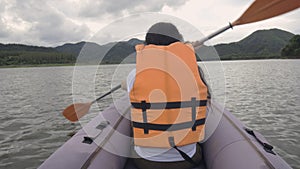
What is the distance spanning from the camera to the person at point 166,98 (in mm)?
1927

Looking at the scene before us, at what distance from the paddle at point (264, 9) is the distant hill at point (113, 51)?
0.51m

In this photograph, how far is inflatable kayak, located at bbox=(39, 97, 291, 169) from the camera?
1.88 m

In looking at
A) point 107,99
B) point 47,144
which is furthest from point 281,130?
point 107,99

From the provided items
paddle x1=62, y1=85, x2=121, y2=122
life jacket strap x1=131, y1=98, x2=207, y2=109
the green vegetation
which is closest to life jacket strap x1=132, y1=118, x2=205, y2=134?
life jacket strap x1=131, y1=98, x2=207, y2=109

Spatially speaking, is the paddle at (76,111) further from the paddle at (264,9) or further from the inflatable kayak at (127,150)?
the paddle at (264,9)

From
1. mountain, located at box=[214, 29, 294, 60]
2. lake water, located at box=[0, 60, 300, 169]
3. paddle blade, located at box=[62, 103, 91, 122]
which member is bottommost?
lake water, located at box=[0, 60, 300, 169]

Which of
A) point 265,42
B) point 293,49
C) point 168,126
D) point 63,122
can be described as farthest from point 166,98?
point 265,42

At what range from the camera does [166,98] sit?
1.92m

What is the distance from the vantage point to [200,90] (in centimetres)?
201

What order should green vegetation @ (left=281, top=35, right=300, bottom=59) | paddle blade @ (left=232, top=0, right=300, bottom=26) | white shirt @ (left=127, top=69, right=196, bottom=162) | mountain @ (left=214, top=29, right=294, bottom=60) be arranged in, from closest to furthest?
white shirt @ (left=127, top=69, right=196, bottom=162)
paddle blade @ (left=232, top=0, right=300, bottom=26)
green vegetation @ (left=281, top=35, right=300, bottom=59)
mountain @ (left=214, top=29, right=294, bottom=60)

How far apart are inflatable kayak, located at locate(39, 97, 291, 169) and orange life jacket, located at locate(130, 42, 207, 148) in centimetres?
38

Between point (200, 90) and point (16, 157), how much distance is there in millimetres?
3859

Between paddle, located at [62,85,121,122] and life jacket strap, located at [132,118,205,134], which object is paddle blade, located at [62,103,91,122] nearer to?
paddle, located at [62,85,121,122]

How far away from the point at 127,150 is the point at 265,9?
2090 mm
